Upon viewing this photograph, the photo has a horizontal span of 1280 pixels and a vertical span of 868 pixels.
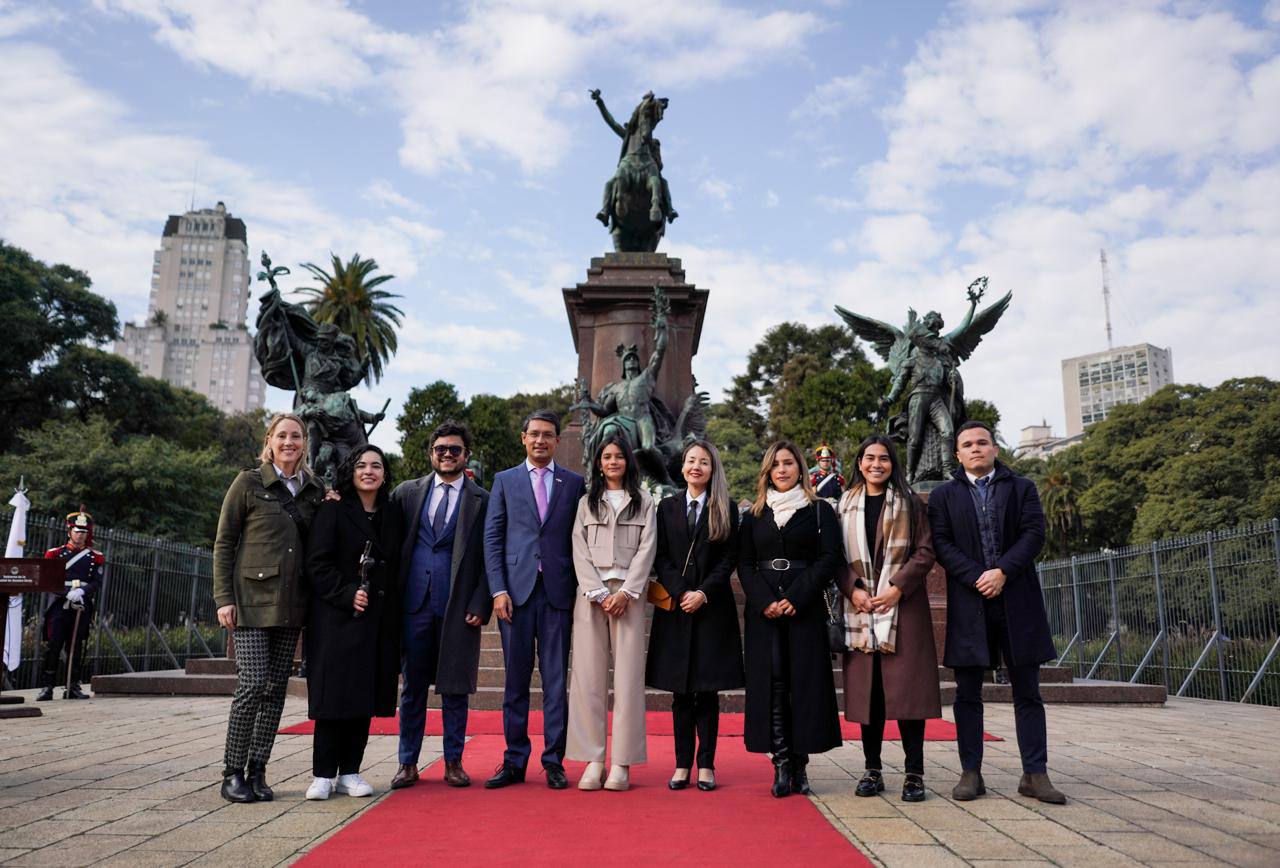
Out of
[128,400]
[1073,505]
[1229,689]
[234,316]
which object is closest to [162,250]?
[234,316]

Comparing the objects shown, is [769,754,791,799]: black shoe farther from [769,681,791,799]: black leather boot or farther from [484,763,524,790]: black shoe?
[484,763,524,790]: black shoe

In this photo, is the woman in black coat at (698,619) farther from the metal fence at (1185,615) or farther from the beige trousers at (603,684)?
the metal fence at (1185,615)

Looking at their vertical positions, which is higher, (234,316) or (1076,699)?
(234,316)

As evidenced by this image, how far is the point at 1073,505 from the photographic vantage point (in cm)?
3956

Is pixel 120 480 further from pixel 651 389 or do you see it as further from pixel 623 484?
pixel 623 484

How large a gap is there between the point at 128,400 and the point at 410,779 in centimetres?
3462

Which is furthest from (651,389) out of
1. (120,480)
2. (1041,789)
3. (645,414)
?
(120,480)

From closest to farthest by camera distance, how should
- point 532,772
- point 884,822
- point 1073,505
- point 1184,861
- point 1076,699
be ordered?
1. point 1184,861
2. point 884,822
3. point 532,772
4. point 1076,699
5. point 1073,505

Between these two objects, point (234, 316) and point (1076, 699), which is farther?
point (234, 316)

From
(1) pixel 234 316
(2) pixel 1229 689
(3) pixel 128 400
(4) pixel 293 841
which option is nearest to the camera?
(4) pixel 293 841

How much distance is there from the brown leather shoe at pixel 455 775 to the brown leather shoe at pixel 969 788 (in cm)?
245

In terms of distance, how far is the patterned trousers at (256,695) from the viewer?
4.47 meters

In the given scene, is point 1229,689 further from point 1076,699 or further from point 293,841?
point 293,841

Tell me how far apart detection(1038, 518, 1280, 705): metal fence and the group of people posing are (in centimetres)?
781
